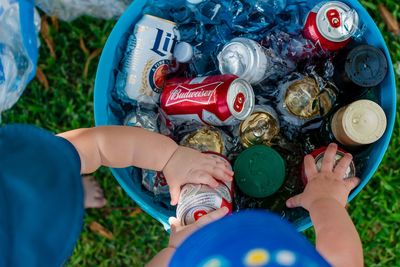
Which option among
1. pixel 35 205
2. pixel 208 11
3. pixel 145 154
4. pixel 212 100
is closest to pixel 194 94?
pixel 212 100

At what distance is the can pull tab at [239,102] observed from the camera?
1088 mm

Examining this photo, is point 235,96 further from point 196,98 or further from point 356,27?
point 356,27

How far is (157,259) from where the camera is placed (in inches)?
43.7

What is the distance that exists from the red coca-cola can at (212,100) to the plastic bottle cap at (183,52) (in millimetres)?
83

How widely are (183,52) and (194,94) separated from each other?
0.16 meters

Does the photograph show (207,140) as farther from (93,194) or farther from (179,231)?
(93,194)

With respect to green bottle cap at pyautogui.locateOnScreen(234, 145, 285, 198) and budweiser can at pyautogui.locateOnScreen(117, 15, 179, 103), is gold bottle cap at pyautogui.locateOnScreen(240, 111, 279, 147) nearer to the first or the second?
green bottle cap at pyautogui.locateOnScreen(234, 145, 285, 198)

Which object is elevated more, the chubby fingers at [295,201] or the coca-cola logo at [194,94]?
the coca-cola logo at [194,94]

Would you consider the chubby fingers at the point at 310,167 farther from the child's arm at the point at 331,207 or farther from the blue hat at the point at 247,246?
the blue hat at the point at 247,246

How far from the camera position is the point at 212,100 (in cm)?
109

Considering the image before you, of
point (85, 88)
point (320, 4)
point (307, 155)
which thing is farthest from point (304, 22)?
point (85, 88)

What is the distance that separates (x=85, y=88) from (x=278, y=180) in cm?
64

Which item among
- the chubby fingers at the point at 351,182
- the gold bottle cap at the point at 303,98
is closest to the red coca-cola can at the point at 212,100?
the gold bottle cap at the point at 303,98

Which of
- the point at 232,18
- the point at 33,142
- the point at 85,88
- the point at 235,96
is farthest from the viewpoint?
the point at 85,88
